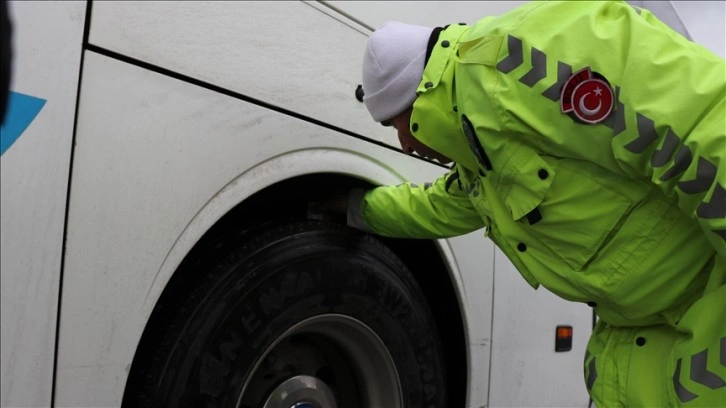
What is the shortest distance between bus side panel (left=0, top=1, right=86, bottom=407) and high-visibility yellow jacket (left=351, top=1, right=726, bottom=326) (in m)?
0.78

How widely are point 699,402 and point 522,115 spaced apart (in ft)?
2.32

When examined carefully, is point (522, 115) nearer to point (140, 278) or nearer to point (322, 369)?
point (140, 278)

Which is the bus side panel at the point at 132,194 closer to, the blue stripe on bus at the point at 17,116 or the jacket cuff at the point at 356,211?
the blue stripe on bus at the point at 17,116

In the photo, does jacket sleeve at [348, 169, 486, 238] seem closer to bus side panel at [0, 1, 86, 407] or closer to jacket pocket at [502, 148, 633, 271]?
jacket pocket at [502, 148, 633, 271]

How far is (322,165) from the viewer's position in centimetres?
182

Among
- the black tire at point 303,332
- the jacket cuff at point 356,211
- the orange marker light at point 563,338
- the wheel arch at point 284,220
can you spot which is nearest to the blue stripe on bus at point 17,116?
the wheel arch at point 284,220

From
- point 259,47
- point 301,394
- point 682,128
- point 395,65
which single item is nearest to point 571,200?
point 682,128

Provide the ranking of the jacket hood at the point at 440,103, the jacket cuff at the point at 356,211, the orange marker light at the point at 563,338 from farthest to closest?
the orange marker light at the point at 563,338 → the jacket cuff at the point at 356,211 → the jacket hood at the point at 440,103

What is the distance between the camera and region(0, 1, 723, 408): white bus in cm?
125

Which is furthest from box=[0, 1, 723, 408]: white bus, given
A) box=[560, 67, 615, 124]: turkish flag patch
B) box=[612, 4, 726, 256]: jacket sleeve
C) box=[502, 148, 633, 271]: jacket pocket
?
box=[612, 4, 726, 256]: jacket sleeve

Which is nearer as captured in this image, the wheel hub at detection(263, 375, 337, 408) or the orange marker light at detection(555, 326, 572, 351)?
the wheel hub at detection(263, 375, 337, 408)

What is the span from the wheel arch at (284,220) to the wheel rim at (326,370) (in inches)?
11.4

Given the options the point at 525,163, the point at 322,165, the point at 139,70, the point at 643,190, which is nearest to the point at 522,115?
the point at 525,163

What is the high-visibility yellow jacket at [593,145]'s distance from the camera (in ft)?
4.29
